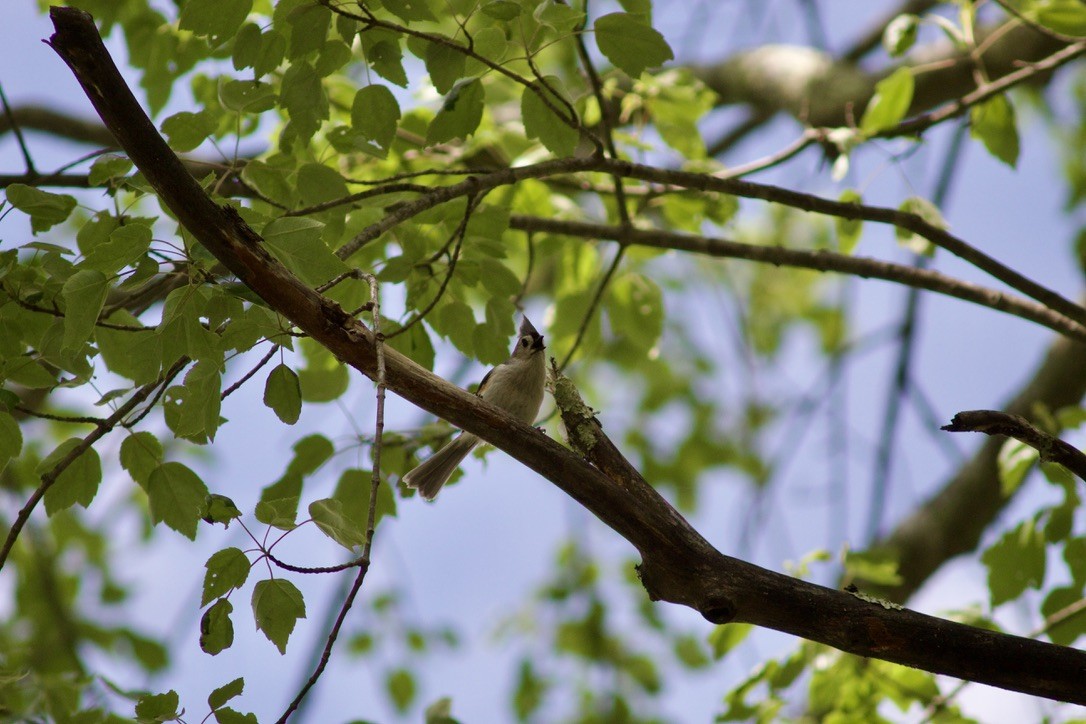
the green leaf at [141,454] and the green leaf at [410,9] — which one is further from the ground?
the green leaf at [410,9]

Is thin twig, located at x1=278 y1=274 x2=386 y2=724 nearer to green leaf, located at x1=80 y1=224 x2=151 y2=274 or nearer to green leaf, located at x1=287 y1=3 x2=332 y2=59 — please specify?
green leaf, located at x1=80 y1=224 x2=151 y2=274

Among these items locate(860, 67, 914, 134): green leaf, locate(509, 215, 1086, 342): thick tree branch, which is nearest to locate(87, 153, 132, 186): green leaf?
locate(509, 215, 1086, 342): thick tree branch

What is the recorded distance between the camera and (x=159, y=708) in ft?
6.91

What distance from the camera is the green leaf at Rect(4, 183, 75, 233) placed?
2336mm

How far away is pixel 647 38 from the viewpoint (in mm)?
2479

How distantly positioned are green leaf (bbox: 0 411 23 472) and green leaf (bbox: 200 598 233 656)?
72 centimetres

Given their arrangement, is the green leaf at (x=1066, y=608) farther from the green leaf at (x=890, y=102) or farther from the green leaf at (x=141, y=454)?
the green leaf at (x=141, y=454)

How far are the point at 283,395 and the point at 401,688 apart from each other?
196 inches

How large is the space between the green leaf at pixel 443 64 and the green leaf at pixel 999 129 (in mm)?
2398

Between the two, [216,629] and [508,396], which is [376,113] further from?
[508,396]

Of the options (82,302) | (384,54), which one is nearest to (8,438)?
(82,302)

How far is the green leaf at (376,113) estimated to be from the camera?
2670 millimetres

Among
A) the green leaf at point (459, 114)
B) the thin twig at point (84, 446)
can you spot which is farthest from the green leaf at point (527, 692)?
the green leaf at point (459, 114)

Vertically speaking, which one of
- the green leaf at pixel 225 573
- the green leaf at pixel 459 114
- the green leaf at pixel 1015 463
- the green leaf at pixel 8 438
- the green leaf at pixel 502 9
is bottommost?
the green leaf at pixel 225 573
